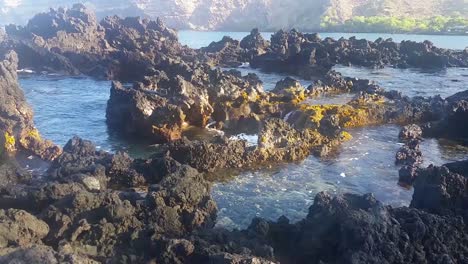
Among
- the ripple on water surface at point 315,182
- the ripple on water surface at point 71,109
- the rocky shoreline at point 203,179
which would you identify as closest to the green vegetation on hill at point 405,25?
the rocky shoreline at point 203,179

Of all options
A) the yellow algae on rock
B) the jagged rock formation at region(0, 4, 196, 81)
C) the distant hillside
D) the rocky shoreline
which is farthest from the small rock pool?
the distant hillside

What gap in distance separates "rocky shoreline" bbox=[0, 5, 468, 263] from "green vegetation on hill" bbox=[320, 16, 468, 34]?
136 ft

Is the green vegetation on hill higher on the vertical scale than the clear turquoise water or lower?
higher

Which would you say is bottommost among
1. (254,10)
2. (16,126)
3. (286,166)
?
(286,166)

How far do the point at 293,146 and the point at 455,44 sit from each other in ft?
157

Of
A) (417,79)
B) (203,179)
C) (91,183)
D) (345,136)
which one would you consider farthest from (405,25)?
(91,183)

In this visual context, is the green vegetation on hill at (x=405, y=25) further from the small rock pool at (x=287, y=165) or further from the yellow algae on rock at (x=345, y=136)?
the yellow algae on rock at (x=345, y=136)

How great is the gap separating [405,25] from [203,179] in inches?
2724

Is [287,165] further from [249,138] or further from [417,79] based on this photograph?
[417,79]

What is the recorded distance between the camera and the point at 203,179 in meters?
12.9

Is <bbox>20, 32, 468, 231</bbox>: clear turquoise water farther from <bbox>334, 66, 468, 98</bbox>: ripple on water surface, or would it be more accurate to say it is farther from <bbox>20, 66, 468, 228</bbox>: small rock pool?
<bbox>334, 66, 468, 98</bbox>: ripple on water surface

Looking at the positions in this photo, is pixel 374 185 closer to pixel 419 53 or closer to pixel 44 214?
pixel 44 214

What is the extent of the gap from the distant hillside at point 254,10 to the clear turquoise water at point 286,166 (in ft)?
218

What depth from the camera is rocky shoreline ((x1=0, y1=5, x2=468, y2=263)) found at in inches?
360
